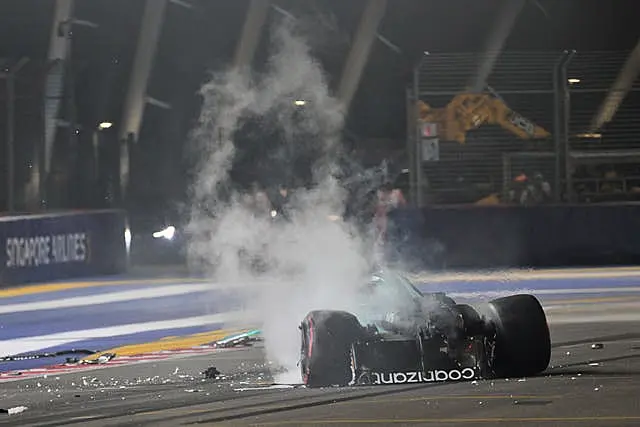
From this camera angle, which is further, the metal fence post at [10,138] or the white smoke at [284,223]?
the metal fence post at [10,138]

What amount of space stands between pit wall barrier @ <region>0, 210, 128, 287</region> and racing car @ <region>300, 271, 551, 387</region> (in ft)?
48.2

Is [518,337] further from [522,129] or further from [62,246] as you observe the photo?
[522,129]

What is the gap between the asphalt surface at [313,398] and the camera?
27.6 feet

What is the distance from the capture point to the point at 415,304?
9953 millimetres

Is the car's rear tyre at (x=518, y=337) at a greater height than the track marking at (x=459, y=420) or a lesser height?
greater

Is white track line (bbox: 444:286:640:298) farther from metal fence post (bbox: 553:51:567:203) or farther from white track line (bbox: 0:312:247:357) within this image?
metal fence post (bbox: 553:51:567:203)

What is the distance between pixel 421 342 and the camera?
970cm

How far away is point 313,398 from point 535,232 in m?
17.5

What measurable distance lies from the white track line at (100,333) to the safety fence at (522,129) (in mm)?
10256

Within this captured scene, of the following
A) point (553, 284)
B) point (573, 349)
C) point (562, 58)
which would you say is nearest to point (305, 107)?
point (573, 349)

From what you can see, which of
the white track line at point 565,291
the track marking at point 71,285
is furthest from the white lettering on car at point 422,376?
the track marking at point 71,285

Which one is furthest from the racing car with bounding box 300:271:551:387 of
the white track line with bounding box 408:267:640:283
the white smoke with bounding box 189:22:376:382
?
the white track line with bounding box 408:267:640:283

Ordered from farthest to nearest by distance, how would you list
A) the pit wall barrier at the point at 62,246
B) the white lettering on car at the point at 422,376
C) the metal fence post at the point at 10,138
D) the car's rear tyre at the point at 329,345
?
the metal fence post at the point at 10,138, the pit wall barrier at the point at 62,246, the white lettering on car at the point at 422,376, the car's rear tyre at the point at 329,345

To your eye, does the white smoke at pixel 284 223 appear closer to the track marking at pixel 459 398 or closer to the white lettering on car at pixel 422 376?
the white lettering on car at pixel 422 376
